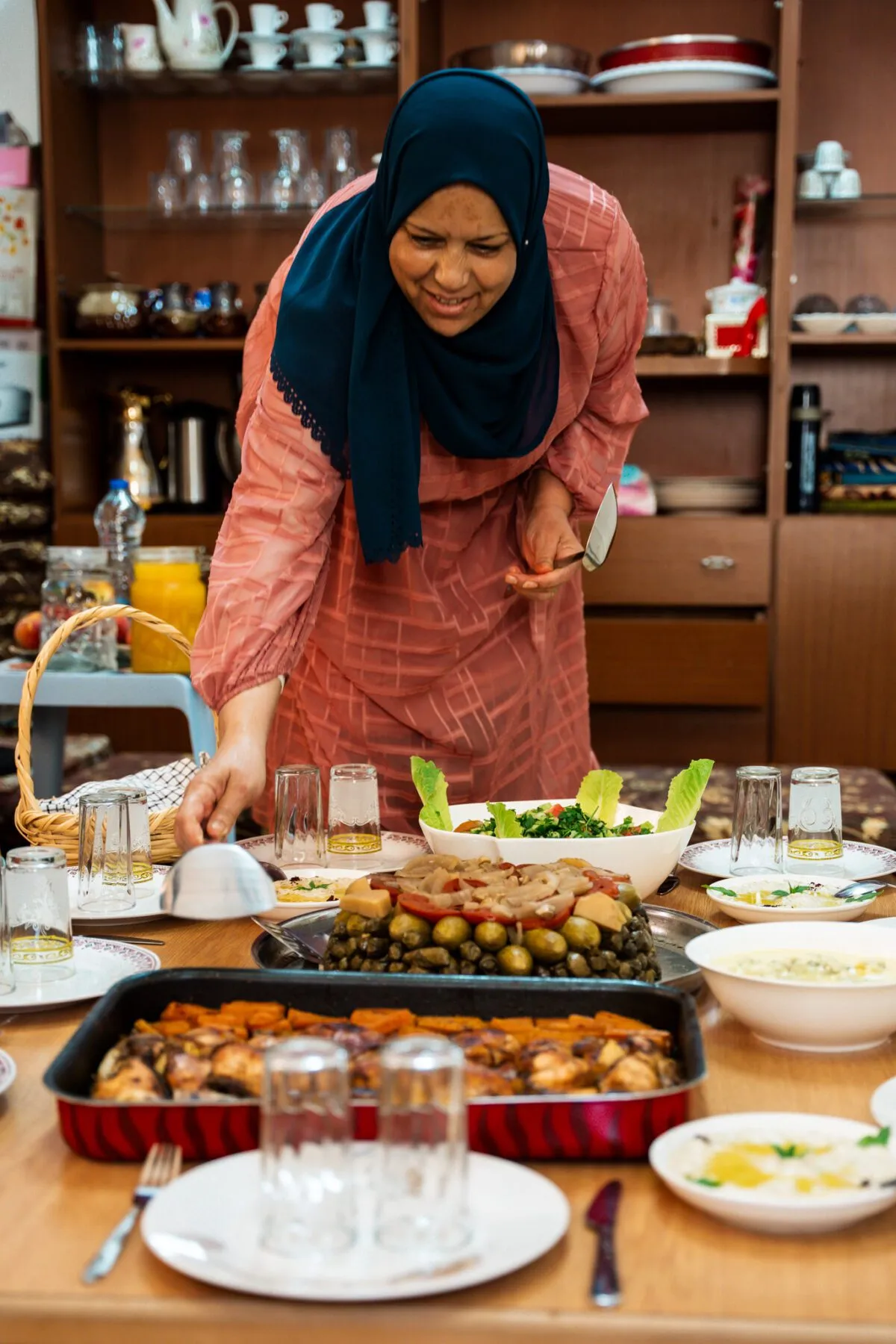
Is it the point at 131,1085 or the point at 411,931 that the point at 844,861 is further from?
the point at 131,1085

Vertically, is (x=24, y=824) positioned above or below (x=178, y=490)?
below

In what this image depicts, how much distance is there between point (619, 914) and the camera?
106 cm

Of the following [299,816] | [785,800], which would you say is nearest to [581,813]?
[299,816]

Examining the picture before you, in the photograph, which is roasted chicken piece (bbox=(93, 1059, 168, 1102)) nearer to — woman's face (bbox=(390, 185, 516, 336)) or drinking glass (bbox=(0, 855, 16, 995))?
drinking glass (bbox=(0, 855, 16, 995))

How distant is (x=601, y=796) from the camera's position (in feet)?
4.71

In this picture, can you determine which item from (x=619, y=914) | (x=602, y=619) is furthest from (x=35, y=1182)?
(x=602, y=619)

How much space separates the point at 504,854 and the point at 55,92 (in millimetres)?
3119

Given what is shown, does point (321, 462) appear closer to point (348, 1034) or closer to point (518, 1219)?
point (348, 1034)

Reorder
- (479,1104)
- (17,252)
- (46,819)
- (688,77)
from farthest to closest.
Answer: (17,252), (688,77), (46,819), (479,1104)

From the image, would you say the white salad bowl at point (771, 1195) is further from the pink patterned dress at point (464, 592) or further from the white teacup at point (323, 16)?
the white teacup at point (323, 16)

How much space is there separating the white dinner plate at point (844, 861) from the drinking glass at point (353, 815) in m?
0.32

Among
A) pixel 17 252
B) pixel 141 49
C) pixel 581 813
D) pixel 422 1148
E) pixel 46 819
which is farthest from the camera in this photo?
pixel 17 252

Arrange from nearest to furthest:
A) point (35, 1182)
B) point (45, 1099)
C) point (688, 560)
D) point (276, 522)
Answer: point (35, 1182) < point (45, 1099) < point (276, 522) < point (688, 560)

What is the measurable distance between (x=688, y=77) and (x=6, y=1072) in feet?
10.4
